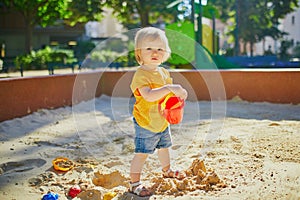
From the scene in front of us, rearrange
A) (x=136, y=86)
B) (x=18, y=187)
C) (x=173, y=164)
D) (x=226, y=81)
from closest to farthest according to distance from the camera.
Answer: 1. (x=136, y=86)
2. (x=18, y=187)
3. (x=173, y=164)
4. (x=226, y=81)

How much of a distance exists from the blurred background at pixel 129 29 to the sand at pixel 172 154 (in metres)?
5.93

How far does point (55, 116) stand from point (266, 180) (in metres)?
3.92

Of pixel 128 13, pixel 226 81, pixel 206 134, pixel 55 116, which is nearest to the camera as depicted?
pixel 206 134

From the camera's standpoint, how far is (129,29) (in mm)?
20797

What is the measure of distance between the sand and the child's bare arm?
1.90 ft

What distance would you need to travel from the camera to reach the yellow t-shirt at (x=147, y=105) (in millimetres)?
2422

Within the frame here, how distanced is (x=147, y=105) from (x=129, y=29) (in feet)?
61.7

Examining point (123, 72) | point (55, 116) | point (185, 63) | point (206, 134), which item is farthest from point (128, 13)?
point (206, 134)

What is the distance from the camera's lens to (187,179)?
2518 millimetres

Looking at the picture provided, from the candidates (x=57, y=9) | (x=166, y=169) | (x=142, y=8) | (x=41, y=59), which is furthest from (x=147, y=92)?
(x=142, y=8)

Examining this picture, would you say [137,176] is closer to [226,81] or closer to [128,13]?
[226,81]

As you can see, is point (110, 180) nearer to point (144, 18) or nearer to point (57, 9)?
point (57, 9)

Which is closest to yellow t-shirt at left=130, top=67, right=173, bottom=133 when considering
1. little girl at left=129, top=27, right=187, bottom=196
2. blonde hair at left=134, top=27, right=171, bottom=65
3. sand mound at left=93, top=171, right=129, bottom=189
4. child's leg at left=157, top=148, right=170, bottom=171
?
little girl at left=129, top=27, right=187, bottom=196

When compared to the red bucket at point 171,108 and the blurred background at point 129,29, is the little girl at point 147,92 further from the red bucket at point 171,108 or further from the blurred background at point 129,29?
the blurred background at point 129,29
